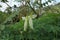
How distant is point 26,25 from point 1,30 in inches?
15.5

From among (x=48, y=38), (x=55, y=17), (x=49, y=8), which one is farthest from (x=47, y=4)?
(x=48, y=38)

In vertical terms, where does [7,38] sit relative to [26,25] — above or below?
below

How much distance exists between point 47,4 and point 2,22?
60 cm

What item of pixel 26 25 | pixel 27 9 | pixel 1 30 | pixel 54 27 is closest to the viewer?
pixel 26 25

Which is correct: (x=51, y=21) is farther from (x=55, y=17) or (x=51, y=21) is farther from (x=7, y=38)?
(x=7, y=38)

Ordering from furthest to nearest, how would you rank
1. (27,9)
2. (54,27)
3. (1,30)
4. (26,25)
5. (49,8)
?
(49,8)
(27,9)
(1,30)
(54,27)
(26,25)

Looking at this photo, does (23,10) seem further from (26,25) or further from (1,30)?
(26,25)

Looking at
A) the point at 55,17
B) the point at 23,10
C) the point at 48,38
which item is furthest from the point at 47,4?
the point at 48,38

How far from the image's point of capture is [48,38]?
1.95 m

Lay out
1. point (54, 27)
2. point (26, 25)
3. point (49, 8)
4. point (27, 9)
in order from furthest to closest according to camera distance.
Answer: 1. point (49, 8)
2. point (27, 9)
3. point (54, 27)
4. point (26, 25)

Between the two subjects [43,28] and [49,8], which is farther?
[49,8]

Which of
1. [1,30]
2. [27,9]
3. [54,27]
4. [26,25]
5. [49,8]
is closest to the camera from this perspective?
[26,25]

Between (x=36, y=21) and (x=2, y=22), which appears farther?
(x=2, y=22)

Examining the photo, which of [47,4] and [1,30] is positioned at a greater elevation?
[47,4]
